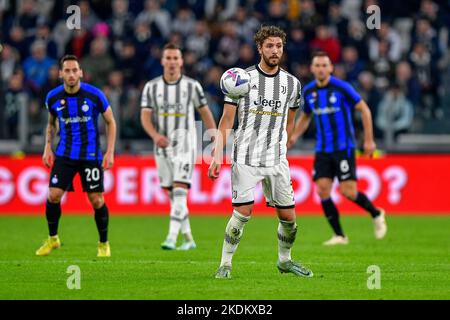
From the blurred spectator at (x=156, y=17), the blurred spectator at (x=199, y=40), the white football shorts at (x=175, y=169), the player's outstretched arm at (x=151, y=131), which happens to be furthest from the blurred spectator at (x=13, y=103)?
the white football shorts at (x=175, y=169)

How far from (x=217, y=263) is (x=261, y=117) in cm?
231

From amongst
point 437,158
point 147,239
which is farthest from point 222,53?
point 147,239

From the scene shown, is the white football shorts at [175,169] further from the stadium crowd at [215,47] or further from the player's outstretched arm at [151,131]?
the stadium crowd at [215,47]

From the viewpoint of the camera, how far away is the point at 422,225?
1777cm

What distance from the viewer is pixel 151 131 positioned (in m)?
14.0

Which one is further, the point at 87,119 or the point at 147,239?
the point at 147,239

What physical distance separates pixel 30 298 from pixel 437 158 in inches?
484

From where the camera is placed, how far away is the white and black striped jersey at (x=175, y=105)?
14148 mm

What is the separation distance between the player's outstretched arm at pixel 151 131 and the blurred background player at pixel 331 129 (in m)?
1.88

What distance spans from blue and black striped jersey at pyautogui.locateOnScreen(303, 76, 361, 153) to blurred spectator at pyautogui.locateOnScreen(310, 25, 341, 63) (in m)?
7.05

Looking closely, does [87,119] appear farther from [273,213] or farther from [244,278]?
[273,213]

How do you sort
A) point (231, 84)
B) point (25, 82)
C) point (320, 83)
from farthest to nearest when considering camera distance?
point (25, 82) → point (320, 83) → point (231, 84)

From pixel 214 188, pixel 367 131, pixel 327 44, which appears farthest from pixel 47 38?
pixel 367 131

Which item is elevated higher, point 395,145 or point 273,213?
point 395,145
